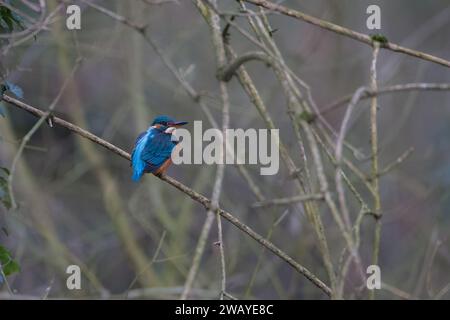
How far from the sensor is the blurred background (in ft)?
22.9

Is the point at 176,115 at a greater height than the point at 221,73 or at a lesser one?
greater

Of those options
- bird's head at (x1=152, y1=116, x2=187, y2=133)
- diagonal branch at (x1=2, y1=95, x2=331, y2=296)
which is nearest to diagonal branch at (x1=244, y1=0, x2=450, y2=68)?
diagonal branch at (x1=2, y1=95, x2=331, y2=296)

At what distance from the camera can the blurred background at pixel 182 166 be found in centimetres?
699

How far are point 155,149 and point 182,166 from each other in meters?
3.68

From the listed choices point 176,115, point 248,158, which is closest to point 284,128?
point 176,115

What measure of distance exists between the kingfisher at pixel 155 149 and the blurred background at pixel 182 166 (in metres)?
1.48

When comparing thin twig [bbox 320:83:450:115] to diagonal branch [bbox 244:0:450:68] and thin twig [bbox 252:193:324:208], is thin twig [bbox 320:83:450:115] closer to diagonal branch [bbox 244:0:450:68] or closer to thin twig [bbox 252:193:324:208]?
thin twig [bbox 252:193:324:208]

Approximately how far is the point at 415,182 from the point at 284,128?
1511 mm

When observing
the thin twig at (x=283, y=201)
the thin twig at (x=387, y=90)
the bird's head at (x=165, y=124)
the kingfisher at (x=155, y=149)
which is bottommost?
the thin twig at (x=283, y=201)

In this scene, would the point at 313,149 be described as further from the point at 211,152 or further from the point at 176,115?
the point at 176,115

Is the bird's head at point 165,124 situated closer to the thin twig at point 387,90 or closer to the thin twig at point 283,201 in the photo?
the thin twig at point 387,90

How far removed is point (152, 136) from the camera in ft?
15.5

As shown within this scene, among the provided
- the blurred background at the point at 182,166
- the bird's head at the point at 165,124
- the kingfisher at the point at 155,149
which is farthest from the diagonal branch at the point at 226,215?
the blurred background at the point at 182,166

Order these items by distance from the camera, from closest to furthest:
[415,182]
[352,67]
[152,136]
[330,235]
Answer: [152,136] < [330,235] < [415,182] < [352,67]
